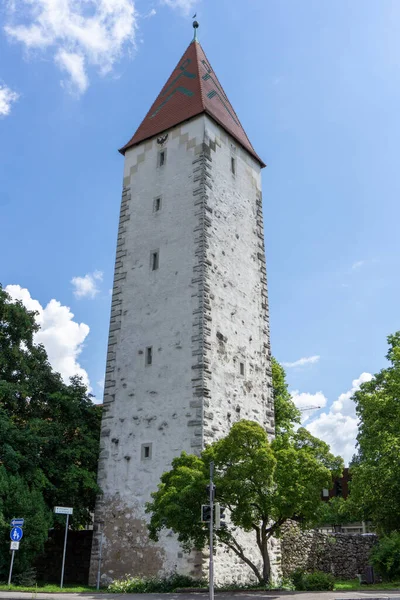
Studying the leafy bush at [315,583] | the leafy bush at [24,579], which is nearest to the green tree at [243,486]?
the leafy bush at [315,583]

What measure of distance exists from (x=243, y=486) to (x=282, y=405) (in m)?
15.0

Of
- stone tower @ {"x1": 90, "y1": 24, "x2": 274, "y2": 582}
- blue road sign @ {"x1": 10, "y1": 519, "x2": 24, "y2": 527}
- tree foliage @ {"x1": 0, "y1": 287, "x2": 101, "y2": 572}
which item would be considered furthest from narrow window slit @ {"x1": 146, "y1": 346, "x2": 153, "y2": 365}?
blue road sign @ {"x1": 10, "y1": 519, "x2": 24, "y2": 527}

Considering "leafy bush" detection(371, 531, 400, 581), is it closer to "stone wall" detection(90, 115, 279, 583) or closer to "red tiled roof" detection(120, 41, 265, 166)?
"stone wall" detection(90, 115, 279, 583)

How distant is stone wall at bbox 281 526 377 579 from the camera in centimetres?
2328

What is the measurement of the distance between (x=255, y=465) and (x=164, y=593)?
4.89 metres

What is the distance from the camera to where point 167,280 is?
77.0 feet

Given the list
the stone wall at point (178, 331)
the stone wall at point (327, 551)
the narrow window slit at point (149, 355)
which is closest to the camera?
the stone wall at point (178, 331)

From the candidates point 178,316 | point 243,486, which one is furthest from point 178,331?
point 243,486

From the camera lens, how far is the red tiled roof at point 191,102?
27.0m

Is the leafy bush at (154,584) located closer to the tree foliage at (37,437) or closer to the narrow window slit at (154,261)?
the tree foliage at (37,437)

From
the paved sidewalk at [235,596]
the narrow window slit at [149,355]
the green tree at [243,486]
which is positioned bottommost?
the paved sidewalk at [235,596]

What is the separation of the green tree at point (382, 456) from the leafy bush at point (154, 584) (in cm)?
748

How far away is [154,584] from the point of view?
18.1 metres

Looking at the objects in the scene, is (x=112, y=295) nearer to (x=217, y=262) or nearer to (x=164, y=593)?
(x=217, y=262)
